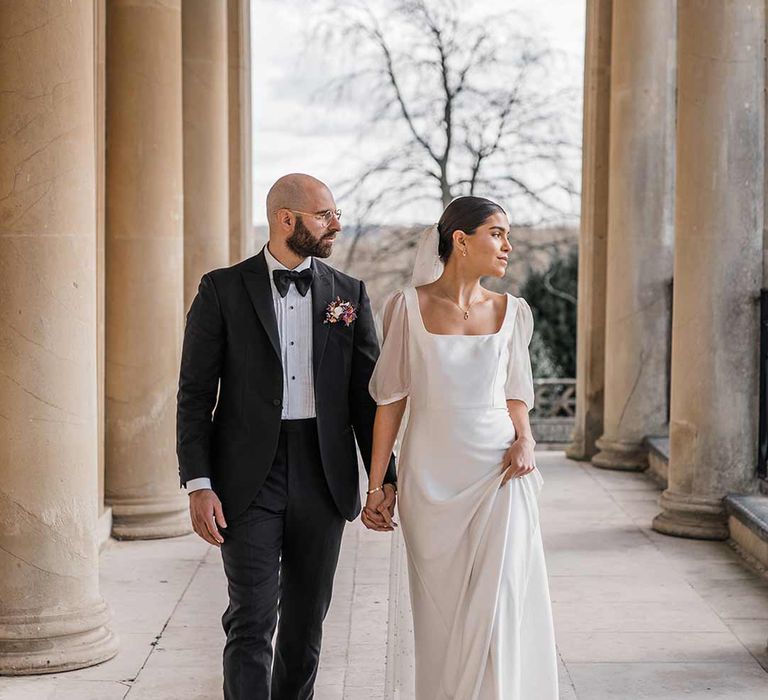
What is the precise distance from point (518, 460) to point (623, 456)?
30.3 feet

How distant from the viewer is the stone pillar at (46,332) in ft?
21.9

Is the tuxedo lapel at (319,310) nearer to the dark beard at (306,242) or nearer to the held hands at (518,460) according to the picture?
the dark beard at (306,242)

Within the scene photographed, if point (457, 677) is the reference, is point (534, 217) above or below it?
above

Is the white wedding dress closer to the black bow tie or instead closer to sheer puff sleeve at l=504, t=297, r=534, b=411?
sheer puff sleeve at l=504, t=297, r=534, b=411

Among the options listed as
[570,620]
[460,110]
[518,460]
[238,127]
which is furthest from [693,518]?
[460,110]

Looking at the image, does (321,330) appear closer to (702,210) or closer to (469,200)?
(469,200)

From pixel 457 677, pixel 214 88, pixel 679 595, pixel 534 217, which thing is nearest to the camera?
pixel 457 677

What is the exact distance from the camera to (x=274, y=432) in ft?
16.7

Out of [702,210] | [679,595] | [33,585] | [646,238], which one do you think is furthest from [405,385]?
[646,238]

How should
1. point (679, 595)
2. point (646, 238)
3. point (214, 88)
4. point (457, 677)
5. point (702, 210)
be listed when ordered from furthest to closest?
point (646, 238), point (214, 88), point (702, 210), point (679, 595), point (457, 677)

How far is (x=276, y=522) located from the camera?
16.9 ft

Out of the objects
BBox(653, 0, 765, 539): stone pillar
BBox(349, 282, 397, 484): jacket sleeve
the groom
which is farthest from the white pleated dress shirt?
BBox(653, 0, 765, 539): stone pillar

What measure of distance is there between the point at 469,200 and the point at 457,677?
67.3 inches

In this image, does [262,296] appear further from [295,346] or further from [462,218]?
[462,218]
